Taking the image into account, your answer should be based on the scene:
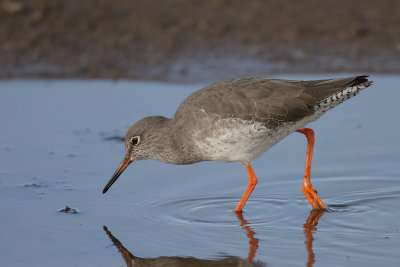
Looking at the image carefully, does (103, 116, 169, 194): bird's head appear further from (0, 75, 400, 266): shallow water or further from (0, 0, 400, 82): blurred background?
(0, 0, 400, 82): blurred background

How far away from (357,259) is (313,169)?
2.65 meters

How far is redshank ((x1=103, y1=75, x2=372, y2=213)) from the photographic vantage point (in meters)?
7.90

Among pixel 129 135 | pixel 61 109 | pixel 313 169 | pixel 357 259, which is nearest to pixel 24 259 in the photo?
pixel 129 135

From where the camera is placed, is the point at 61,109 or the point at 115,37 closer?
the point at 61,109

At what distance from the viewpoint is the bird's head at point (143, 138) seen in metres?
8.42

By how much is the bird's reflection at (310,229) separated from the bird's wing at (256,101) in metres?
1.12

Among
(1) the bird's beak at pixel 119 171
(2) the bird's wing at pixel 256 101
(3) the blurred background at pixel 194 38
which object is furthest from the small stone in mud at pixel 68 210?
(3) the blurred background at pixel 194 38

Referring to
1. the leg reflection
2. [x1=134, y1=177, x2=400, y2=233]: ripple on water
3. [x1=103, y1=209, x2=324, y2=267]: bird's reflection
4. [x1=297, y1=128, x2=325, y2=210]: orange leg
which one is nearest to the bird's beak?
[x1=134, y1=177, x2=400, y2=233]: ripple on water

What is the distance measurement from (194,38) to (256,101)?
214 inches

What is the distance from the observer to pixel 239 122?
7.88 meters

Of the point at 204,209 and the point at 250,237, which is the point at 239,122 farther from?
the point at 250,237

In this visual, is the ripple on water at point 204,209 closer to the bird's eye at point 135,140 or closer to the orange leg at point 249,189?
the orange leg at point 249,189

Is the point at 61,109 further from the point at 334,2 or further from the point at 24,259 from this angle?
the point at 334,2

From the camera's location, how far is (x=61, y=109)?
1098 cm
